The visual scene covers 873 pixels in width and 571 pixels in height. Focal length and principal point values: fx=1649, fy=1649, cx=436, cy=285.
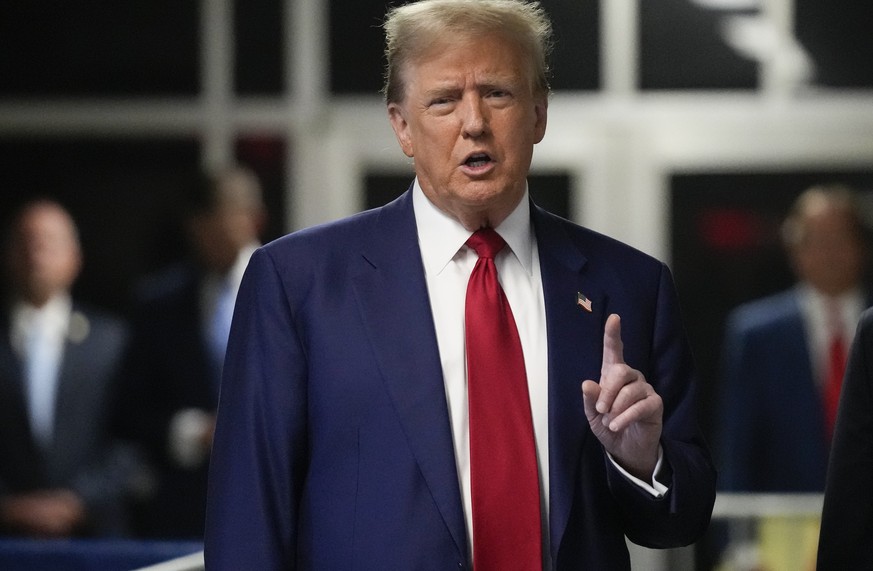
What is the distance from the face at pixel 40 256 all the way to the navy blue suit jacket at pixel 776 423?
286 cm

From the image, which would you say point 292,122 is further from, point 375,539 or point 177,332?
point 375,539

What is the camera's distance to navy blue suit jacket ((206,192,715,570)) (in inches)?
106

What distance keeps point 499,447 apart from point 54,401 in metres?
4.43

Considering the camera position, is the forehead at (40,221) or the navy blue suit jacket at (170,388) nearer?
the navy blue suit jacket at (170,388)

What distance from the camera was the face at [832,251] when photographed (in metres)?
6.84

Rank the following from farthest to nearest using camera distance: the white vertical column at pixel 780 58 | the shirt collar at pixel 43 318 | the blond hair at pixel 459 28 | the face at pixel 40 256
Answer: the white vertical column at pixel 780 58, the face at pixel 40 256, the shirt collar at pixel 43 318, the blond hair at pixel 459 28

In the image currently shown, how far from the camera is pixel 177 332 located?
666 centimetres

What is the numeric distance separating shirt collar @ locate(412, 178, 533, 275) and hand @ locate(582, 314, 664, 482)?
0.82 ft

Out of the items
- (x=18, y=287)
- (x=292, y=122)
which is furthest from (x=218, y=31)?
(x=18, y=287)

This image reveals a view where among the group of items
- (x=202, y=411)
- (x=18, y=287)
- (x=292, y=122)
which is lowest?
(x=202, y=411)

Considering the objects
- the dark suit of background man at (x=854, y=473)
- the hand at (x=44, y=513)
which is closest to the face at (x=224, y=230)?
the hand at (x=44, y=513)

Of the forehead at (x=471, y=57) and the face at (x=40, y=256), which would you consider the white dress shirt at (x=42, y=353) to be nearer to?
the face at (x=40, y=256)

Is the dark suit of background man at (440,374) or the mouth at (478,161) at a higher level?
the mouth at (478,161)

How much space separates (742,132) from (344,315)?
5832mm
